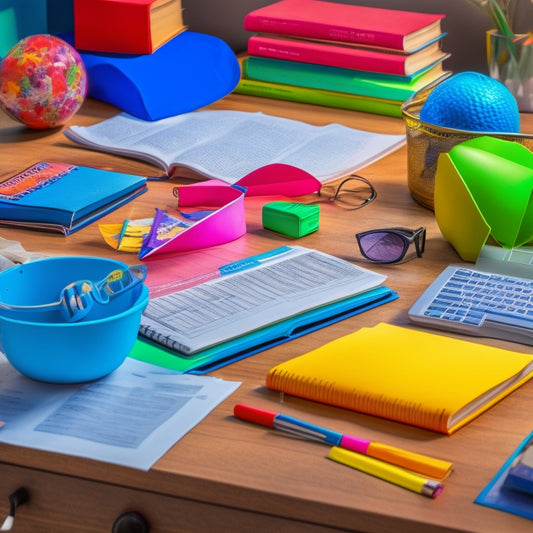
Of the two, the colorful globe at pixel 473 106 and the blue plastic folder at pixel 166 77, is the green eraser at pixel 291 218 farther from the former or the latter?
the blue plastic folder at pixel 166 77

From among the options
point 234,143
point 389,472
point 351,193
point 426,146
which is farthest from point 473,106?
point 389,472

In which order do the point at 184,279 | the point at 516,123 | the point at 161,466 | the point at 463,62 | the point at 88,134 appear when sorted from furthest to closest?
the point at 463,62 → the point at 88,134 → the point at 516,123 → the point at 184,279 → the point at 161,466

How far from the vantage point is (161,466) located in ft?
2.10

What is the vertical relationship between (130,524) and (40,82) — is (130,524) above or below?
below

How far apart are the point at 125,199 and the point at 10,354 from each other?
0.45 metres

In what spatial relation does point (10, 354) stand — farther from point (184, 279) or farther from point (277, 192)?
point (277, 192)

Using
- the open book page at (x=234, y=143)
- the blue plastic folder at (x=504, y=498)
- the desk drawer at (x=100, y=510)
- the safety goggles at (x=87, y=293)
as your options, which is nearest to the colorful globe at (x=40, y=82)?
the open book page at (x=234, y=143)

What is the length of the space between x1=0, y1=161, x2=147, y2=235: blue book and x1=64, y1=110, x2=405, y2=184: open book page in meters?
0.10

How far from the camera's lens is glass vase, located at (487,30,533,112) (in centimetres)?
152

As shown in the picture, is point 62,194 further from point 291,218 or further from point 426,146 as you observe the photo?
point 426,146

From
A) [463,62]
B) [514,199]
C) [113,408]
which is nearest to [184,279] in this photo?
[113,408]

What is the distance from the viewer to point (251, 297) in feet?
2.87

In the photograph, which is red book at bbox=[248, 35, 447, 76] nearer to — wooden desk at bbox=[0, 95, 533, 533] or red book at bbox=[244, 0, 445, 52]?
red book at bbox=[244, 0, 445, 52]

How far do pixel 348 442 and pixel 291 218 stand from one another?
16.9 inches
